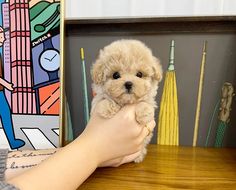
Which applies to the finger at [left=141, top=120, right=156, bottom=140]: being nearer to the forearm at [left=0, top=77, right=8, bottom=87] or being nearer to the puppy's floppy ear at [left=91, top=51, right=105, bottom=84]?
the puppy's floppy ear at [left=91, top=51, right=105, bottom=84]

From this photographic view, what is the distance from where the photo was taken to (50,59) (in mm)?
889

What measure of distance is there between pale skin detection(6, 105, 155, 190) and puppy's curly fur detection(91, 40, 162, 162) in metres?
0.02

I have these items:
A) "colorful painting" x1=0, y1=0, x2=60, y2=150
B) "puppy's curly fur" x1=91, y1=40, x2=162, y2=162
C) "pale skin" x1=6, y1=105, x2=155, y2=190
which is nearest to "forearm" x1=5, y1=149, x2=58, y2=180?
"pale skin" x1=6, y1=105, x2=155, y2=190

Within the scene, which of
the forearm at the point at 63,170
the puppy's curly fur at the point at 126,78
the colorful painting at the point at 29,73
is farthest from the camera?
the colorful painting at the point at 29,73

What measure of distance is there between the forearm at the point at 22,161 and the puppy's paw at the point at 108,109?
0.70 ft

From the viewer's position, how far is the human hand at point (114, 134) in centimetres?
64

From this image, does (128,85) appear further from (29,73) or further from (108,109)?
(29,73)

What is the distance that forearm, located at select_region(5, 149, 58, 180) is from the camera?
0.68m

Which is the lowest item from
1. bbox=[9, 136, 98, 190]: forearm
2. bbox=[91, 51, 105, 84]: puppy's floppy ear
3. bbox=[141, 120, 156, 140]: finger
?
bbox=[9, 136, 98, 190]: forearm

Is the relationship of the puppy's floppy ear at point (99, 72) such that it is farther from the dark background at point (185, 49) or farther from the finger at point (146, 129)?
the dark background at point (185, 49)

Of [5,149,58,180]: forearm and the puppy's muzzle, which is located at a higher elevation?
the puppy's muzzle

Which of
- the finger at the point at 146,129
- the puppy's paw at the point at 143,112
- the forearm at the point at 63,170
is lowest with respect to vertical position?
the forearm at the point at 63,170

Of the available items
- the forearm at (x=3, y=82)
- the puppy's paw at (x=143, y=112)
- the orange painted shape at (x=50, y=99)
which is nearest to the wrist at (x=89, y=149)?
the puppy's paw at (x=143, y=112)

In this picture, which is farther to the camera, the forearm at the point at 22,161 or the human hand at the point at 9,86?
the human hand at the point at 9,86
